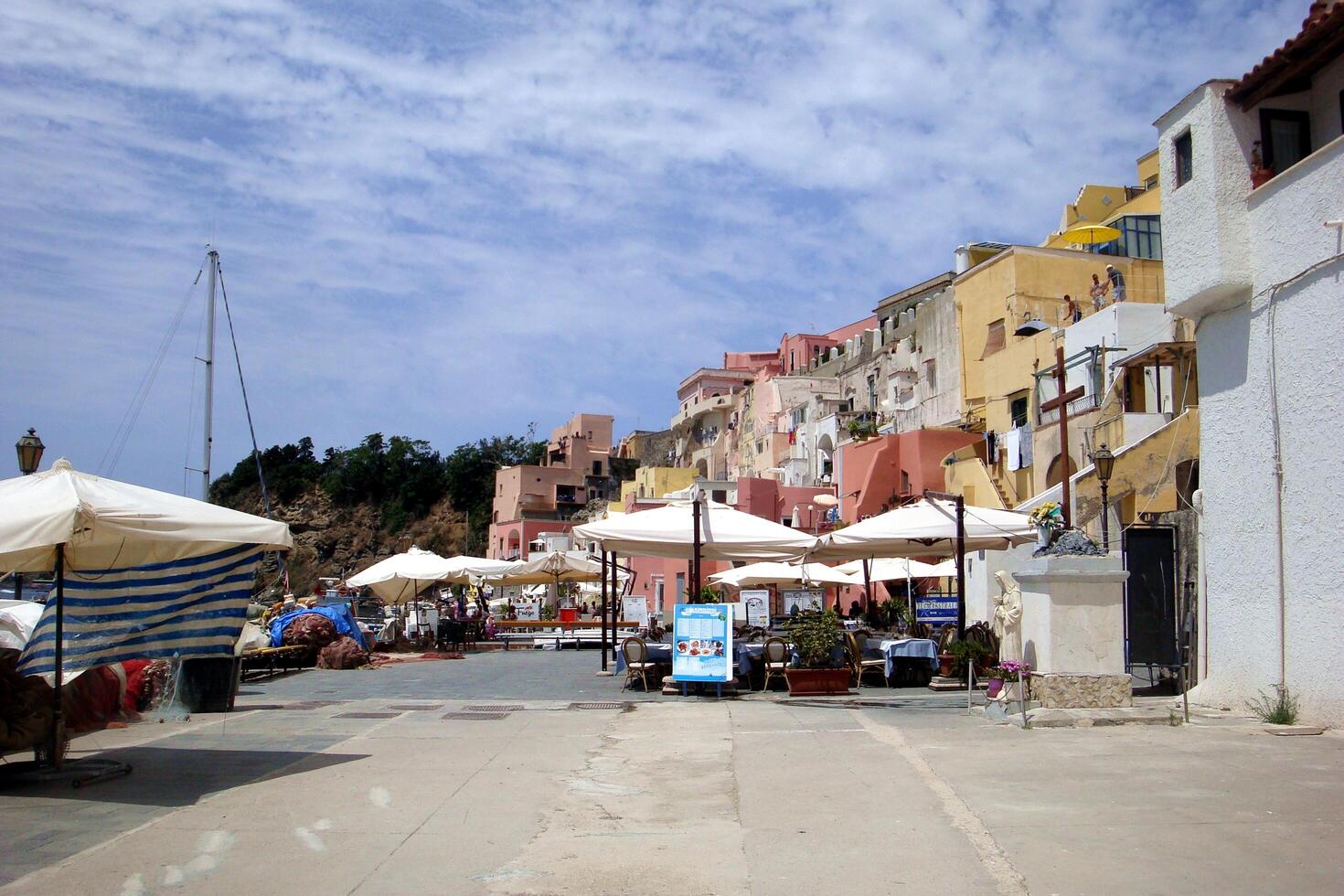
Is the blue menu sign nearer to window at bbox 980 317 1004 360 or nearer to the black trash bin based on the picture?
the black trash bin

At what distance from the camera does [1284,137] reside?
460 inches

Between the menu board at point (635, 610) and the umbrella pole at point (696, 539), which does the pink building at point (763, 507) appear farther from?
the umbrella pole at point (696, 539)

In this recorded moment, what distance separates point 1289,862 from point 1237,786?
1974 mm

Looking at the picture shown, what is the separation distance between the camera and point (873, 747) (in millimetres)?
9789

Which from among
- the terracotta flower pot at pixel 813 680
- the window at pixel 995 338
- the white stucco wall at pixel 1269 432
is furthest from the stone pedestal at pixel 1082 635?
the window at pixel 995 338

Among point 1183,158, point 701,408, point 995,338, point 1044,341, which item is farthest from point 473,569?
point 701,408

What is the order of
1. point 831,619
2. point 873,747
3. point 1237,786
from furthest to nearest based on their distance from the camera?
point 831,619 → point 873,747 → point 1237,786

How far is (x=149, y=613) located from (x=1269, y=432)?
11.1m

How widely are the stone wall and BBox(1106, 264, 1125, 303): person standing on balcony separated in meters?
20.9

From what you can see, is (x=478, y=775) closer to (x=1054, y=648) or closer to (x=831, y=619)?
(x=1054, y=648)

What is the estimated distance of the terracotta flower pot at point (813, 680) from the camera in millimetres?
15102

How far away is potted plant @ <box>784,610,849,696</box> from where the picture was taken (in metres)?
15.1

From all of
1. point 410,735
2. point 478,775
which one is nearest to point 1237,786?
point 478,775

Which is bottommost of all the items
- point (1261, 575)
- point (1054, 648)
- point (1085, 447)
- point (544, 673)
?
point (544, 673)
